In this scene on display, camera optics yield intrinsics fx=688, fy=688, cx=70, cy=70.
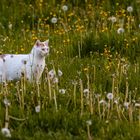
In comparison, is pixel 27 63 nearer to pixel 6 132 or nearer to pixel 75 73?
pixel 75 73

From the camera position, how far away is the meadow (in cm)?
642

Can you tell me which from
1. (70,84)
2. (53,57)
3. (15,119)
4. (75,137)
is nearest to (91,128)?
(75,137)

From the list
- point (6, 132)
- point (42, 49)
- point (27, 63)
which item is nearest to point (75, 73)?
point (42, 49)

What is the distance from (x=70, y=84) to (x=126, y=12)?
15.4 feet

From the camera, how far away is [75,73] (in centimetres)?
848

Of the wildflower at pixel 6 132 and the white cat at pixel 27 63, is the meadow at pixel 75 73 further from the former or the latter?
the white cat at pixel 27 63

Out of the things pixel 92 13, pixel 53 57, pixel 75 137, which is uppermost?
pixel 92 13

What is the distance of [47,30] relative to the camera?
11406 mm

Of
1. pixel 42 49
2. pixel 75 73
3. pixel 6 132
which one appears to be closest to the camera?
pixel 6 132

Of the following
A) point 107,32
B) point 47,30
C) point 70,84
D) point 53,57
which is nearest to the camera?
point 70,84

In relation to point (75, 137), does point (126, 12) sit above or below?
above

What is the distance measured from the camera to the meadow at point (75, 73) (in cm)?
642

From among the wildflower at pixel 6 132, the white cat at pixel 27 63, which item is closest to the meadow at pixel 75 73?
the wildflower at pixel 6 132

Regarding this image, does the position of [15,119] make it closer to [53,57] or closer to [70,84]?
[70,84]
